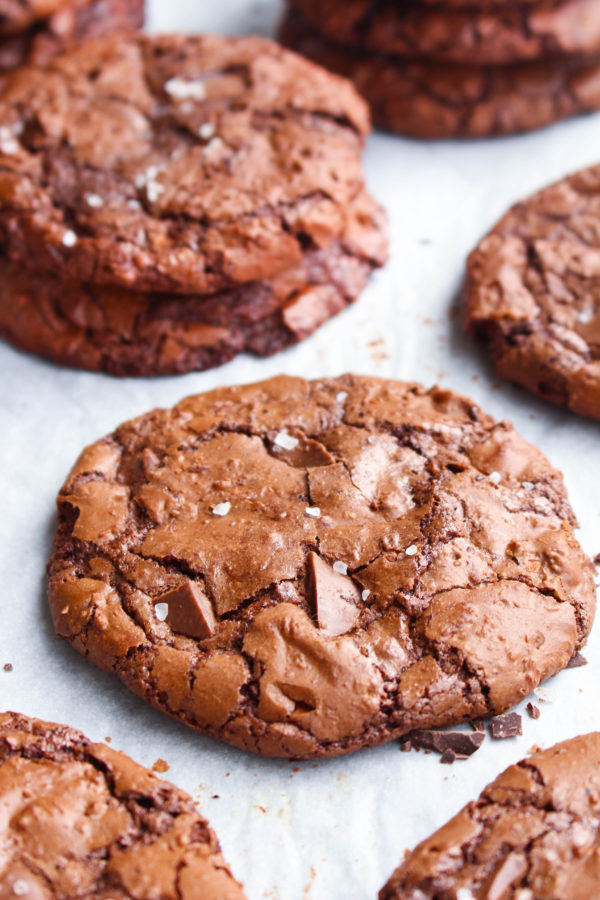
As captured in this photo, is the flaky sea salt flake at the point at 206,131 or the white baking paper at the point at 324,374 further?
the flaky sea salt flake at the point at 206,131

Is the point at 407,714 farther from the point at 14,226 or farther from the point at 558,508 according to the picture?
the point at 14,226

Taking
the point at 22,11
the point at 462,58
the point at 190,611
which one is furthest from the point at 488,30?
the point at 190,611

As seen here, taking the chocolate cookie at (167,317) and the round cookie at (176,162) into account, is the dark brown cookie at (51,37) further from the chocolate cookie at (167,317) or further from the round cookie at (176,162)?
the chocolate cookie at (167,317)

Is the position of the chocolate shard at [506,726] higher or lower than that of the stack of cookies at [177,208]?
lower

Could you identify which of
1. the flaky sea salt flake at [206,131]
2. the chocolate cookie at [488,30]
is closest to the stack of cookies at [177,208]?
the flaky sea salt flake at [206,131]

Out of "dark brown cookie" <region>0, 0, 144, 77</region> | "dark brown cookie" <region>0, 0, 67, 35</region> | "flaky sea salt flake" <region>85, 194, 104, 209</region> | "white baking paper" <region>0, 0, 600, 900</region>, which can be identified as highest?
"dark brown cookie" <region>0, 0, 67, 35</region>

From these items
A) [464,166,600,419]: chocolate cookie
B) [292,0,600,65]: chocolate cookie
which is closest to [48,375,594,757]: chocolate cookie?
[464,166,600,419]: chocolate cookie

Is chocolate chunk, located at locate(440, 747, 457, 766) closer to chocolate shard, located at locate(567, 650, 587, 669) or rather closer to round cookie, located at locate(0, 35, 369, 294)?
chocolate shard, located at locate(567, 650, 587, 669)

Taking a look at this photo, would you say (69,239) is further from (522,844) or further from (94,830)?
(522,844)
